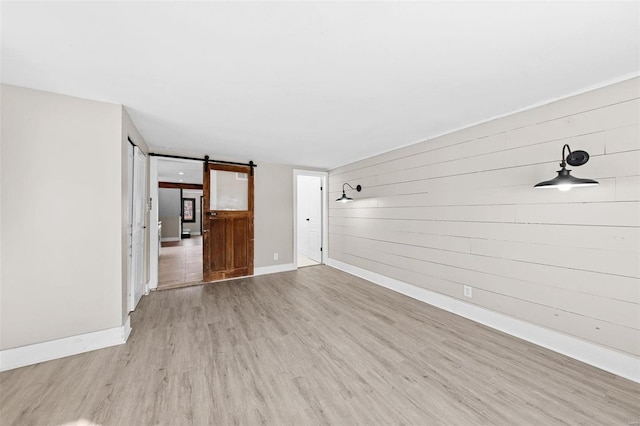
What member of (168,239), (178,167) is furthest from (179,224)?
(178,167)

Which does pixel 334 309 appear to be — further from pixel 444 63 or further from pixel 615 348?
pixel 444 63

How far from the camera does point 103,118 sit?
233 centimetres

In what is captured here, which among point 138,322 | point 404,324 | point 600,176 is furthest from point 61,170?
point 600,176

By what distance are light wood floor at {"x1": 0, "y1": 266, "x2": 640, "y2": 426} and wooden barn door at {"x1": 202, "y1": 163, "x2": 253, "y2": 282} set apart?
170 centimetres

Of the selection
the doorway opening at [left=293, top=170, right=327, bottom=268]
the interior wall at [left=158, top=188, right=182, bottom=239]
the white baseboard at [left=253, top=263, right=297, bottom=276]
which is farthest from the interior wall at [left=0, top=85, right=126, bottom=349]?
the interior wall at [left=158, top=188, right=182, bottom=239]

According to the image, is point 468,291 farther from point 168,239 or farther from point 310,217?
point 168,239

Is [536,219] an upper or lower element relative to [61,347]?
upper

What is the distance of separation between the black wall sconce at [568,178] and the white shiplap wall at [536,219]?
11cm

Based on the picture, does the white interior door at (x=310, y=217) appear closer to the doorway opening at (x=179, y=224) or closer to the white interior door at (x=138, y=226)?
the doorway opening at (x=179, y=224)

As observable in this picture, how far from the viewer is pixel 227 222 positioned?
4.72m

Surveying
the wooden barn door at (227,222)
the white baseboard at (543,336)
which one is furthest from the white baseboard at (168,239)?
the white baseboard at (543,336)

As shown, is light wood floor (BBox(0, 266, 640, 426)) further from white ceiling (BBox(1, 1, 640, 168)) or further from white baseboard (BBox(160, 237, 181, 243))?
white baseboard (BBox(160, 237, 181, 243))

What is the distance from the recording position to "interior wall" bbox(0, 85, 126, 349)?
200 cm

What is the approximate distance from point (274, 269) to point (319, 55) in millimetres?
4331
